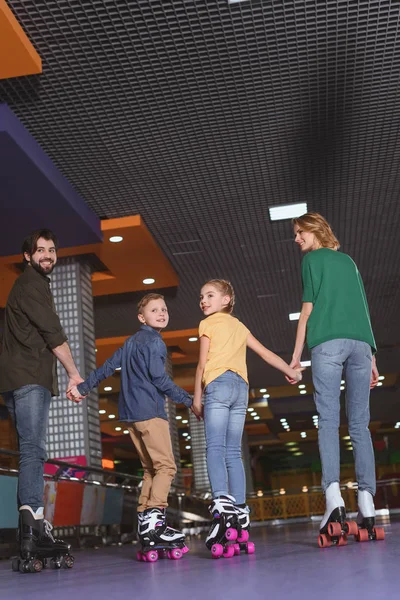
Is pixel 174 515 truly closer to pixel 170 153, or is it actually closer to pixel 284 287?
pixel 284 287

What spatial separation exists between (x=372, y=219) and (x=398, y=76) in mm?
3391

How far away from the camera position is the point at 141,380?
160 inches

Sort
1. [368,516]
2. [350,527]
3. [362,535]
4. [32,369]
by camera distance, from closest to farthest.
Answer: [350,527] → [362,535] → [368,516] → [32,369]

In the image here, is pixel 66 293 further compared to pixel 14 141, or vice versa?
pixel 66 293

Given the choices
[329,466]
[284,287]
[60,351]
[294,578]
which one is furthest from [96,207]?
[294,578]

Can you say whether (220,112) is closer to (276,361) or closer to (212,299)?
(212,299)

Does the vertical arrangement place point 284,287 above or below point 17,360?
above

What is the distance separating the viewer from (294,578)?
2135mm

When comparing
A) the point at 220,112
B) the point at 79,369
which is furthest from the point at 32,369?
the point at 79,369

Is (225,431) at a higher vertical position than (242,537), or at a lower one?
higher

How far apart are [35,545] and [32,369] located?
Answer: 0.84 meters

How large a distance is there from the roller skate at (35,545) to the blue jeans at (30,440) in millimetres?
54

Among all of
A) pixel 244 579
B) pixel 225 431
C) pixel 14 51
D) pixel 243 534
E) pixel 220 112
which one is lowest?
pixel 244 579

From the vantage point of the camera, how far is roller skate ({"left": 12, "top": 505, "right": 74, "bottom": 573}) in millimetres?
3537
